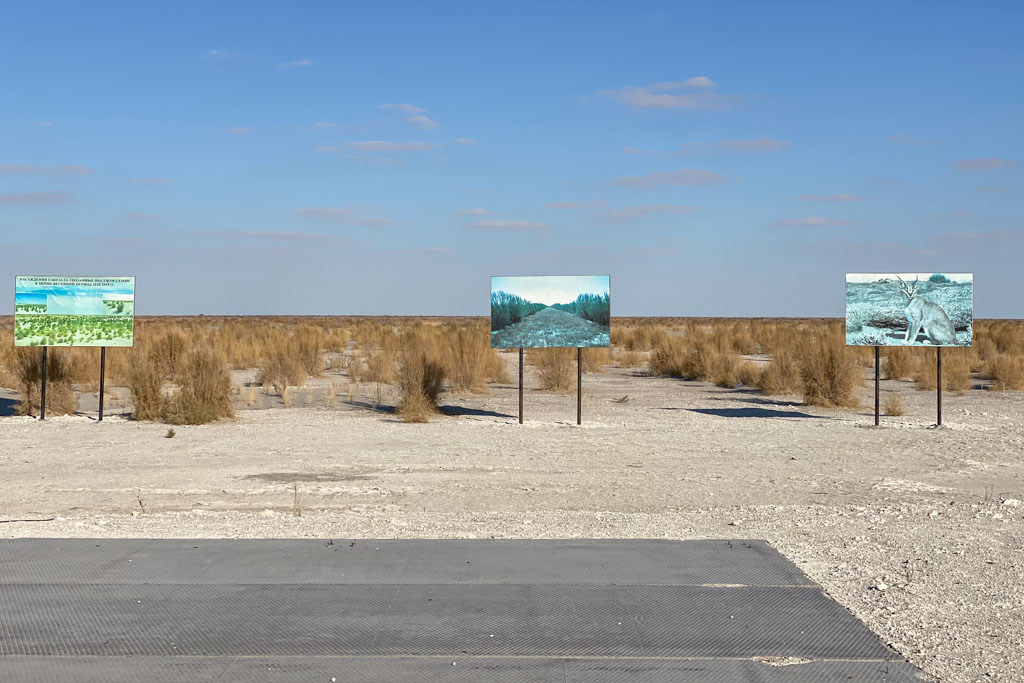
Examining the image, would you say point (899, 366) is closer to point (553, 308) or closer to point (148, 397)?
point (553, 308)

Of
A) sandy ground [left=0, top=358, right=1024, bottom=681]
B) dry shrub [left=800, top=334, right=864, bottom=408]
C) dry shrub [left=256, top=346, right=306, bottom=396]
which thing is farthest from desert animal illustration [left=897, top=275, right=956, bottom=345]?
dry shrub [left=256, top=346, right=306, bottom=396]

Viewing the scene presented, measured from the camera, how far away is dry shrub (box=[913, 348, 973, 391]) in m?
27.7

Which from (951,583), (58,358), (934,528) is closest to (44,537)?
(951,583)

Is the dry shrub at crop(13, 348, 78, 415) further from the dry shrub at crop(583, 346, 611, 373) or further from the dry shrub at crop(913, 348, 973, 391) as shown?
the dry shrub at crop(913, 348, 973, 391)

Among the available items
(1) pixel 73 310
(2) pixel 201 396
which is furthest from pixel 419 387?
(1) pixel 73 310

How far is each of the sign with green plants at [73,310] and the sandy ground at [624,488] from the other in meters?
1.63

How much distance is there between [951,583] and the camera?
24.1 feet

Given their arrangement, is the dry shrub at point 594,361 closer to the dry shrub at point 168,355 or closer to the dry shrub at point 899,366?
the dry shrub at point 899,366

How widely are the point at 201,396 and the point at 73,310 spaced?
310cm

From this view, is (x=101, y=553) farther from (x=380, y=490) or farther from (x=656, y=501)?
(x=656, y=501)

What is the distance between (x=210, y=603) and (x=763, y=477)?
819 centimetres

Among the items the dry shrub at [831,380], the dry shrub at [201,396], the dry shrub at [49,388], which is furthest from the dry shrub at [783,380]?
the dry shrub at [49,388]

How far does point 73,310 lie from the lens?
20.2m

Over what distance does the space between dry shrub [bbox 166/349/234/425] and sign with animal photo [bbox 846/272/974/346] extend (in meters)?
11.8
